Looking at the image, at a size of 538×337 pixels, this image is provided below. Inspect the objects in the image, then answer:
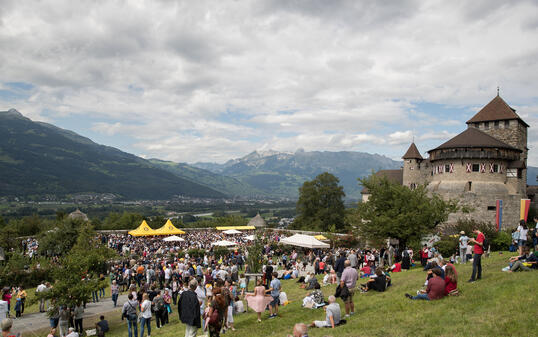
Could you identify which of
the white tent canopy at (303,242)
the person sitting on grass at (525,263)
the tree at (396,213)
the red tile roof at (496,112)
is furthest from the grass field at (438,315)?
the red tile roof at (496,112)

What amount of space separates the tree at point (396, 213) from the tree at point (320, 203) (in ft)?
111

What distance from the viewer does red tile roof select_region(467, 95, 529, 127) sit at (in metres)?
48.6

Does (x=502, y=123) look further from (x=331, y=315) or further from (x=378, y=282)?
(x=331, y=315)

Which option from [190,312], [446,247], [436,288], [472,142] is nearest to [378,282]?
[436,288]

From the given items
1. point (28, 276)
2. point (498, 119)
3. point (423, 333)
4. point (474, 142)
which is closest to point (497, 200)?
point (474, 142)

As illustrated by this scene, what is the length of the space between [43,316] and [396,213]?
2134cm

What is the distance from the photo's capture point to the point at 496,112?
49.9 meters

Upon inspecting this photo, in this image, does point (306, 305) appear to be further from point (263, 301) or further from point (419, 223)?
point (419, 223)

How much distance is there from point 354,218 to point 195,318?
19734mm

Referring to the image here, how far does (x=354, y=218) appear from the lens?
27031 mm

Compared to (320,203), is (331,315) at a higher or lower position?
lower

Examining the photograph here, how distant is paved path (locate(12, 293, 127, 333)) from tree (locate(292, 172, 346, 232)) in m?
44.0

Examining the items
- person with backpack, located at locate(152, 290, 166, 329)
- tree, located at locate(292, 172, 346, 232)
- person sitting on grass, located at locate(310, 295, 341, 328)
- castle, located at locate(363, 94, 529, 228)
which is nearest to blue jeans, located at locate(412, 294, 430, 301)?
person sitting on grass, located at locate(310, 295, 341, 328)

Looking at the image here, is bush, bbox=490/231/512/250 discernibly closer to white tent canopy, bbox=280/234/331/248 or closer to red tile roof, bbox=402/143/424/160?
white tent canopy, bbox=280/234/331/248
